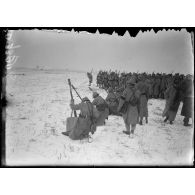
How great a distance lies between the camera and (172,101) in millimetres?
3986

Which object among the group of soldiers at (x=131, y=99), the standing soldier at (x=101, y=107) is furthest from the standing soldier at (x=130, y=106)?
the standing soldier at (x=101, y=107)

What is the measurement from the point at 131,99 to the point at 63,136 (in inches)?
40.5

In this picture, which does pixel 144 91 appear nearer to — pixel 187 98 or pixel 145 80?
pixel 145 80

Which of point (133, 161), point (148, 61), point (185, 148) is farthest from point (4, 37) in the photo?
point (185, 148)

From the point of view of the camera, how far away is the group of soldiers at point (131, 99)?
3953mm

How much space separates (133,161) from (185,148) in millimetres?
717

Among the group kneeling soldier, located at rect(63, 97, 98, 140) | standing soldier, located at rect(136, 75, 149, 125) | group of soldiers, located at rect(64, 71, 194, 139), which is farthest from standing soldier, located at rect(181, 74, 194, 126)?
kneeling soldier, located at rect(63, 97, 98, 140)

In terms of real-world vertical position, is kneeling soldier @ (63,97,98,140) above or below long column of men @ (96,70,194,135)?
below

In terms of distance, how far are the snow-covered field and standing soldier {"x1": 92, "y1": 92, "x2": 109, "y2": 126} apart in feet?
0.22

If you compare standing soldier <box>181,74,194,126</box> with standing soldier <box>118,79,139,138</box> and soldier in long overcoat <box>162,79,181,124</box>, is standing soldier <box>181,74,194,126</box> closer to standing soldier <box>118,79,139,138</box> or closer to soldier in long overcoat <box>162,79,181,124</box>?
soldier in long overcoat <box>162,79,181,124</box>

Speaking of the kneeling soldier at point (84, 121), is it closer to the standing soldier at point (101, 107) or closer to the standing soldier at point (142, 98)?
the standing soldier at point (101, 107)

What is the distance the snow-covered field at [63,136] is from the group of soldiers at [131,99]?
0.08m

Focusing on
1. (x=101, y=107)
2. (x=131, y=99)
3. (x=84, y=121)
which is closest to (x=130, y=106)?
(x=131, y=99)

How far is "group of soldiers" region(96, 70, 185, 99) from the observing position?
3965mm
